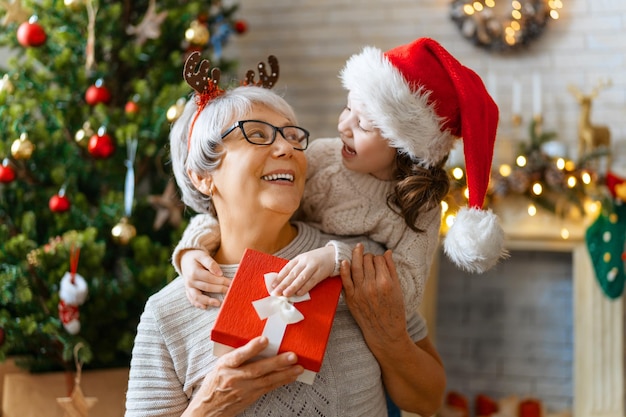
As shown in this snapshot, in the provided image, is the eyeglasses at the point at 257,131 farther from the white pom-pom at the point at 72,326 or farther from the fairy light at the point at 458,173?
the fairy light at the point at 458,173

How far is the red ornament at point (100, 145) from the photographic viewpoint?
2.42 meters

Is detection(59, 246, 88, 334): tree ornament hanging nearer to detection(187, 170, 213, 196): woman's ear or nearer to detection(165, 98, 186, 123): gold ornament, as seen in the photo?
detection(165, 98, 186, 123): gold ornament

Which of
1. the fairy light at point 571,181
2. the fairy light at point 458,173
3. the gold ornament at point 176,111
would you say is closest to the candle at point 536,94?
the fairy light at point 571,181

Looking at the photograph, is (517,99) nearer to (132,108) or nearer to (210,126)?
(132,108)

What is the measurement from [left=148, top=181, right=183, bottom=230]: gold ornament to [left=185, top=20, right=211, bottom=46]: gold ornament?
603mm

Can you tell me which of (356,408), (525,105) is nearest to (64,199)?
(356,408)

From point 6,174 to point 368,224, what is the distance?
4.66ft

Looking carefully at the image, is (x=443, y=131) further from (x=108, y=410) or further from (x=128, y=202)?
(x=108, y=410)

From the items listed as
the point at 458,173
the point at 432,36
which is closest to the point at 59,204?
the point at 458,173

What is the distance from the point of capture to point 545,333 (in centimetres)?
338

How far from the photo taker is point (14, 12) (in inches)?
96.8

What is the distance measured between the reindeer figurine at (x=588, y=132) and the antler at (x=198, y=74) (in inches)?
80.2

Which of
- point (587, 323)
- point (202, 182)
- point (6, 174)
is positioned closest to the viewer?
point (202, 182)

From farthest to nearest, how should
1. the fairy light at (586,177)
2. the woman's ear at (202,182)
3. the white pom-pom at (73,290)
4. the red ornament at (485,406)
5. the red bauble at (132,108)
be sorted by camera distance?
the red ornament at (485,406)
the fairy light at (586,177)
the red bauble at (132,108)
the white pom-pom at (73,290)
the woman's ear at (202,182)
